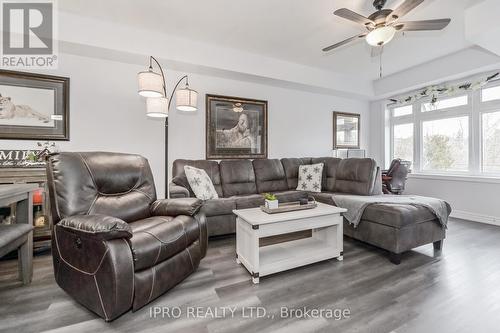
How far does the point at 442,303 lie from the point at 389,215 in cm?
81

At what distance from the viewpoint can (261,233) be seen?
1950 mm

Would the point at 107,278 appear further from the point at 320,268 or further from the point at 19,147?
the point at 19,147

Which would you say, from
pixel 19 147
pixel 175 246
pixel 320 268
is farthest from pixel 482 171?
pixel 19 147

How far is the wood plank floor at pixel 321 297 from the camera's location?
142 cm

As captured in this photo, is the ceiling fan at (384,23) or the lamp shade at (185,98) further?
the lamp shade at (185,98)

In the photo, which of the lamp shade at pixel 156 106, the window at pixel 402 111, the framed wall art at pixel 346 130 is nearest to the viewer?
the lamp shade at pixel 156 106

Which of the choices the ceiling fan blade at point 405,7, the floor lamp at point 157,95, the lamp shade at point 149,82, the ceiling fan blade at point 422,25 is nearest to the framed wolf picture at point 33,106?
the floor lamp at point 157,95

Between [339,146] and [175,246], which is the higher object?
[339,146]

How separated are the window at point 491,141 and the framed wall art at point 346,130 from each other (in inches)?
81.1

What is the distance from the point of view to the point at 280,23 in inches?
110

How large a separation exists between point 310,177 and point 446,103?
9.61 feet

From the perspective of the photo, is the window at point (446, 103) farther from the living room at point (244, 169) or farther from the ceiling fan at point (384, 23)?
the ceiling fan at point (384, 23)

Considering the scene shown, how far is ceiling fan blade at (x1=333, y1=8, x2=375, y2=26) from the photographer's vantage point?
1954 millimetres

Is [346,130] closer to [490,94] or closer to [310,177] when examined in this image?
[310,177]
